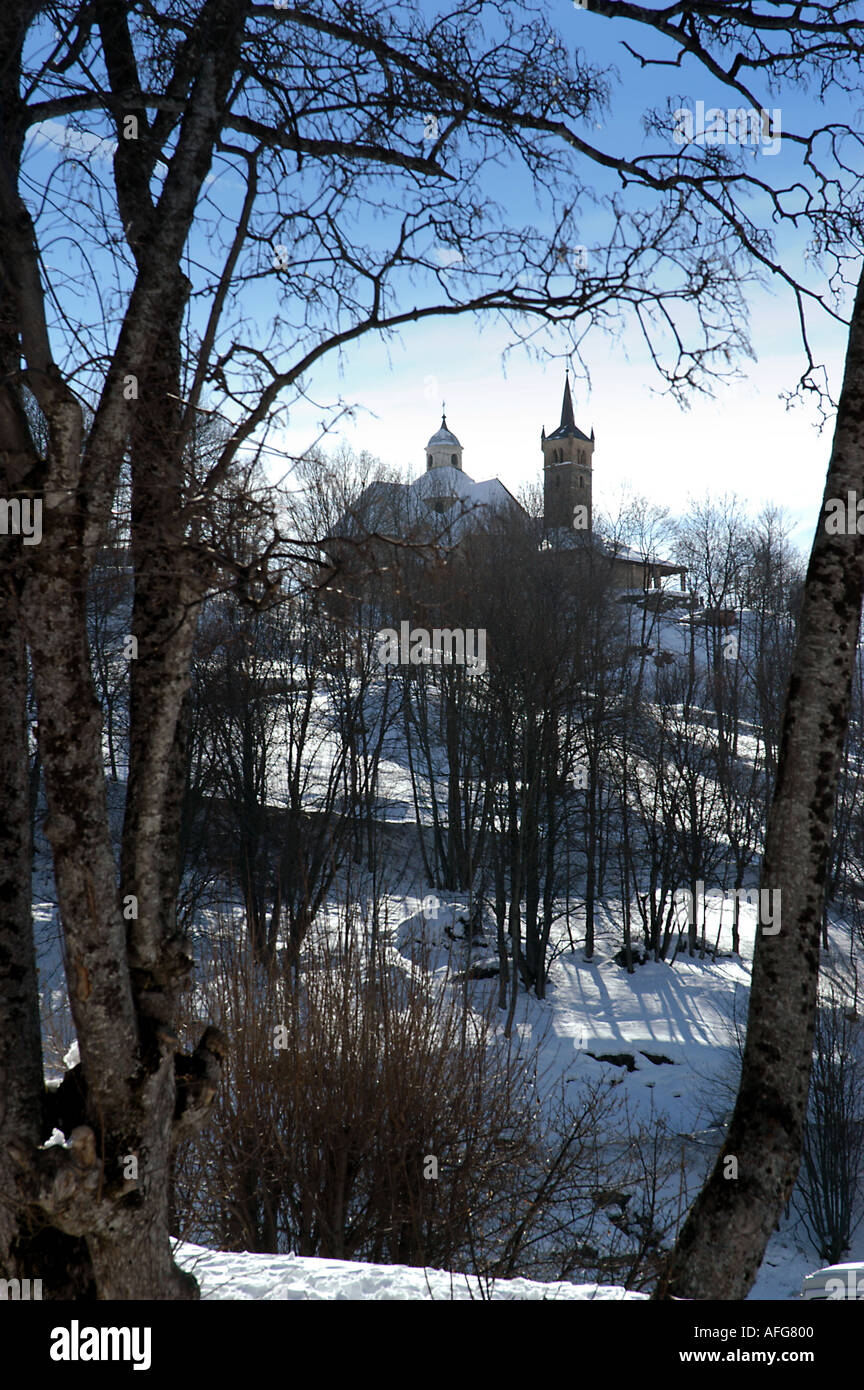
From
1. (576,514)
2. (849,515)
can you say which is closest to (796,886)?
(849,515)

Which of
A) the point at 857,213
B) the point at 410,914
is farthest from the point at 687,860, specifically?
the point at 857,213

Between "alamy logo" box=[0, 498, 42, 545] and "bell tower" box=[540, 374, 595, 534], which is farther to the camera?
"bell tower" box=[540, 374, 595, 534]

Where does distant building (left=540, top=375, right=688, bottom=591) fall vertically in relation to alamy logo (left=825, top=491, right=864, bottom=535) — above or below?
above

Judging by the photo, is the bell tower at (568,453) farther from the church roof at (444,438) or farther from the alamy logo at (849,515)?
the alamy logo at (849,515)

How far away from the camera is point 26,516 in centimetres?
312

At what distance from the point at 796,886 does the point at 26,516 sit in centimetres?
336

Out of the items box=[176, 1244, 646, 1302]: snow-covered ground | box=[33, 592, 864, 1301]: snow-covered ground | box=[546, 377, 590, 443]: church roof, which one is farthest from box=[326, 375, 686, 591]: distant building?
box=[33, 592, 864, 1301]: snow-covered ground

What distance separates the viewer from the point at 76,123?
3.99m

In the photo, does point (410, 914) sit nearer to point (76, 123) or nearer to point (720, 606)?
point (76, 123)

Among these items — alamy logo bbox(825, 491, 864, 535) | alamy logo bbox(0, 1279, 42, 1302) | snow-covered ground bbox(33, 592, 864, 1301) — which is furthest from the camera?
snow-covered ground bbox(33, 592, 864, 1301)
